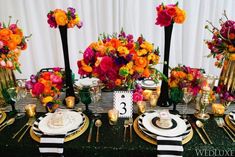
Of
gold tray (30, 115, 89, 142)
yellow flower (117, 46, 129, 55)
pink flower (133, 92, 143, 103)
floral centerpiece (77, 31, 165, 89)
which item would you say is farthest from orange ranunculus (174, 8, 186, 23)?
gold tray (30, 115, 89, 142)

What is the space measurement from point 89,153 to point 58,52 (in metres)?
1.89

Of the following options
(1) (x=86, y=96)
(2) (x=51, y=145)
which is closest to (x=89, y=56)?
(1) (x=86, y=96)

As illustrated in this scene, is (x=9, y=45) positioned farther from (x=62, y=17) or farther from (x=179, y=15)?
(x=179, y=15)

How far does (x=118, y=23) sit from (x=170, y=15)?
4.78 ft

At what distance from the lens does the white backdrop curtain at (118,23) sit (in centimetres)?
239

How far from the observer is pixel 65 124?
3.48 feet

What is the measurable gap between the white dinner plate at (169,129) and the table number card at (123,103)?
0.30 feet

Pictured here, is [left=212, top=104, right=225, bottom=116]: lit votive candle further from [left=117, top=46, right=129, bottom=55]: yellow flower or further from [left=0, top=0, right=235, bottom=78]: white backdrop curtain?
[left=0, top=0, right=235, bottom=78]: white backdrop curtain

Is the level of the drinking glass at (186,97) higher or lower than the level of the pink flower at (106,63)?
lower

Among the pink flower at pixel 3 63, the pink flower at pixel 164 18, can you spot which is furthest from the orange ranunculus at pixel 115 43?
the pink flower at pixel 3 63

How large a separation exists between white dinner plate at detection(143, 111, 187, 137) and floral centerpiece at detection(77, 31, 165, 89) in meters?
0.18

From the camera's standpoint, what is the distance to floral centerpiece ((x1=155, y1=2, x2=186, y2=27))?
1.07m

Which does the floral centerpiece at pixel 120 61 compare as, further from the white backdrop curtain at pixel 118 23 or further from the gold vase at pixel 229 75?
the white backdrop curtain at pixel 118 23

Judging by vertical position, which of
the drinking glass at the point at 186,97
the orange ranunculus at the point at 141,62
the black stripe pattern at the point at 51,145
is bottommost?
the black stripe pattern at the point at 51,145
